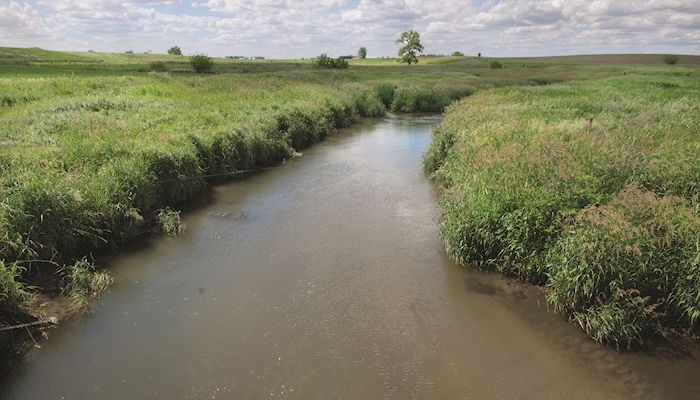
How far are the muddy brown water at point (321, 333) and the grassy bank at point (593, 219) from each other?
0.52 m

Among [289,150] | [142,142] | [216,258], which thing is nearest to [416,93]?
[289,150]

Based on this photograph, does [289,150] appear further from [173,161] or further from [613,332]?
[613,332]

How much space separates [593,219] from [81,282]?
9171 mm

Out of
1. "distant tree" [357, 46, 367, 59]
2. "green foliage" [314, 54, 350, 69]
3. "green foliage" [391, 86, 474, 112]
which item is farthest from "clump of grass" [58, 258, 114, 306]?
"distant tree" [357, 46, 367, 59]

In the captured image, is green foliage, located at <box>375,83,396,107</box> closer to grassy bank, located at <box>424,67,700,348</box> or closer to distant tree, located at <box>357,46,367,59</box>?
grassy bank, located at <box>424,67,700,348</box>

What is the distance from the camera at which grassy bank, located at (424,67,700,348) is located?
6.91m

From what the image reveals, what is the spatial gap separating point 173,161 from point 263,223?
3.36 metres

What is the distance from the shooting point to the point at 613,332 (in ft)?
22.6

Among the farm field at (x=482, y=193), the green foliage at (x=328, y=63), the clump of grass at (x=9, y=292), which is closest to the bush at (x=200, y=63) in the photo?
the green foliage at (x=328, y=63)

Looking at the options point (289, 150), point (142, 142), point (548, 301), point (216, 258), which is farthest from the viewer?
point (289, 150)

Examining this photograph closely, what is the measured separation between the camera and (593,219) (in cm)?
736

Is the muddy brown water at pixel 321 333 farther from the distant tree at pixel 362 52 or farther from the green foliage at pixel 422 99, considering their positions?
the distant tree at pixel 362 52

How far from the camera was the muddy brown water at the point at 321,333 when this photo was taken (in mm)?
6227

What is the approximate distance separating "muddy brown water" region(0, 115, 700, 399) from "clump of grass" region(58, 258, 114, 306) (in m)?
0.24
